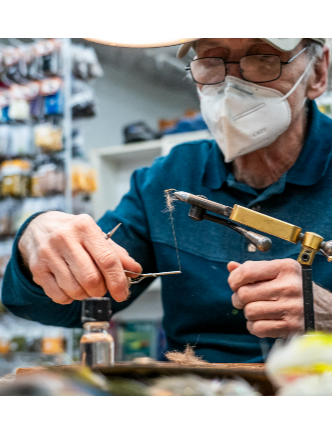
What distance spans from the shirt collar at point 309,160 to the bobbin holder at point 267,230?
8cm

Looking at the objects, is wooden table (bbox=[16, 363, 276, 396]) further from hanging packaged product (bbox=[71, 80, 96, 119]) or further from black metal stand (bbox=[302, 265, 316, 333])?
hanging packaged product (bbox=[71, 80, 96, 119])

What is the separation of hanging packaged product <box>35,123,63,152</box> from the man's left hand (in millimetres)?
869

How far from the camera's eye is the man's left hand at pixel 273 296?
557 mm

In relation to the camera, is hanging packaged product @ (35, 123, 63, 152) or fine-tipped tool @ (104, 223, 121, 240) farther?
hanging packaged product @ (35, 123, 63, 152)

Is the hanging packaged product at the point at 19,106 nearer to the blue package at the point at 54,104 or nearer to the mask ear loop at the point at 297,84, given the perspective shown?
the blue package at the point at 54,104

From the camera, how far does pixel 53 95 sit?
187cm

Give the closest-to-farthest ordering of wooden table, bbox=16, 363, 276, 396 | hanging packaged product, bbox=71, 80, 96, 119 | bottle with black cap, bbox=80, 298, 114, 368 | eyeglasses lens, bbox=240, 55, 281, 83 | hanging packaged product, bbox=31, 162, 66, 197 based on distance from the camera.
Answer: wooden table, bbox=16, 363, 276, 396, bottle with black cap, bbox=80, 298, 114, 368, eyeglasses lens, bbox=240, 55, 281, 83, hanging packaged product, bbox=31, 162, 66, 197, hanging packaged product, bbox=71, 80, 96, 119

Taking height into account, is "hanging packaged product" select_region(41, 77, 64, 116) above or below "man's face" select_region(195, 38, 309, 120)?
above

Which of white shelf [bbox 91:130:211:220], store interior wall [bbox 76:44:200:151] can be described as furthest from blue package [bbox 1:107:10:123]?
white shelf [bbox 91:130:211:220]

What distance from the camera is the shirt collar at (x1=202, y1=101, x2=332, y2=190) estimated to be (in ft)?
2.12

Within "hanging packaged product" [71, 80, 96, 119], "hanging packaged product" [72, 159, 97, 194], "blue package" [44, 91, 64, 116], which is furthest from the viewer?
"blue package" [44, 91, 64, 116]

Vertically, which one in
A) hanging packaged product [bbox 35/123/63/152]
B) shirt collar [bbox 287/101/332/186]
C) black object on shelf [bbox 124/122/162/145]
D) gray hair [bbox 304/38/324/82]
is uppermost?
hanging packaged product [bbox 35/123/63/152]
